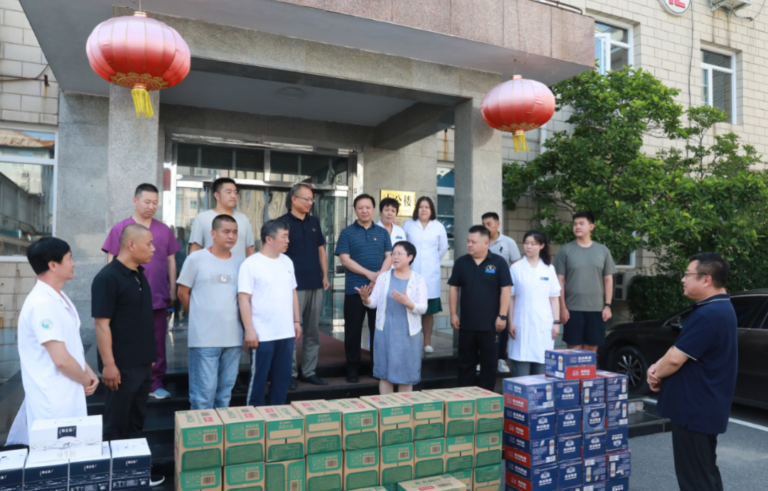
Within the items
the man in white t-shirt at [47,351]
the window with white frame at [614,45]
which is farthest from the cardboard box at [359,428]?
the window with white frame at [614,45]

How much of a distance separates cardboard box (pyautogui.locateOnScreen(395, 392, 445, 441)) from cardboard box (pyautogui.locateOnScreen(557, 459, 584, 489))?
3.07 ft

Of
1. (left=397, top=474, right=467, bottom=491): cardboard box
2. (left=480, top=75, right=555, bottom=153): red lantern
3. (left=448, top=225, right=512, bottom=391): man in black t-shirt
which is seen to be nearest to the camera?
(left=397, top=474, right=467, bottom=491): cardboard box

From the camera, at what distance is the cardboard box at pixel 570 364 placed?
376 cm

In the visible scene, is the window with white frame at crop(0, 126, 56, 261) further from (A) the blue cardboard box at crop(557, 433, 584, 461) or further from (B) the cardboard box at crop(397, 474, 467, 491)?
(A) the blue cardboard box at crop(557, 433, 584, 461)

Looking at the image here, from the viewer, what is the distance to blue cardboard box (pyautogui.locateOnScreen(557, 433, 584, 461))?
3623mm

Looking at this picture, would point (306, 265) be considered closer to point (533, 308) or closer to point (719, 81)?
point (533, 308)

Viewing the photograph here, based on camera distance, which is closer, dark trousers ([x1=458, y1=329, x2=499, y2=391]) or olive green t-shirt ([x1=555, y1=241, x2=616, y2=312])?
dark trousers ([x1=458, y1=329, x2=499, y2=391])

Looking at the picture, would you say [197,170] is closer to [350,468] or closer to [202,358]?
[202,358]

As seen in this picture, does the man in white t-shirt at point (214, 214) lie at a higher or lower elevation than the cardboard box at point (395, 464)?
higher

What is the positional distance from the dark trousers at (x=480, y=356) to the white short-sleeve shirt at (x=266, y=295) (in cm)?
163

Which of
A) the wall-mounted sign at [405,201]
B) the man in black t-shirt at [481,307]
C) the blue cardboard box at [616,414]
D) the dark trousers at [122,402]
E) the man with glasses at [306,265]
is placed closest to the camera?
the dark trousers at [122,402]

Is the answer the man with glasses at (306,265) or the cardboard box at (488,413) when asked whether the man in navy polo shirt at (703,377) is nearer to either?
the cardboard box at (488,413)

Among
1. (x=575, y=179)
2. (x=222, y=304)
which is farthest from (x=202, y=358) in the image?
(x=575, y=179)

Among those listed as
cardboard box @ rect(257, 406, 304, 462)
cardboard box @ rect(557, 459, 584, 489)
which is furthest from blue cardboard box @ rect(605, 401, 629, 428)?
cardboard box @ rect(257, 406, 304, 462)
